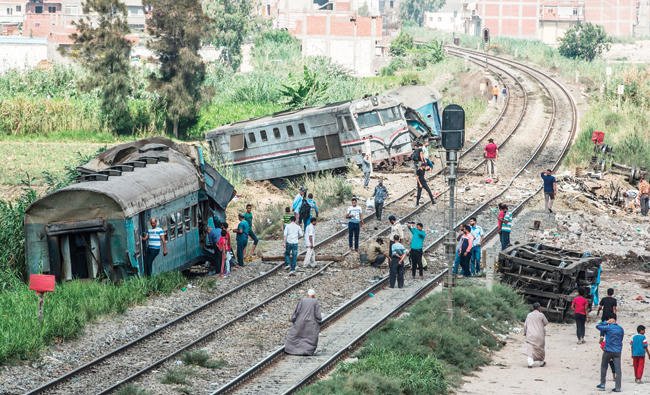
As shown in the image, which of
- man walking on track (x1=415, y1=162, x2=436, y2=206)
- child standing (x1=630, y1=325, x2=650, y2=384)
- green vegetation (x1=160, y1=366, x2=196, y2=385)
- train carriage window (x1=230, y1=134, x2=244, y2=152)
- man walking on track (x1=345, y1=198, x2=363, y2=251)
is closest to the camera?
green vegetation (x1=160, y1=366, x2=196, y2=385)

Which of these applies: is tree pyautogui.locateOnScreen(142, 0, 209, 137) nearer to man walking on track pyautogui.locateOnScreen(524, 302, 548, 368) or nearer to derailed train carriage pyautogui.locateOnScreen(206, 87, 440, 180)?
derailed train carriage pyautogui.locateOnScreen(206, 87, 440, 180)

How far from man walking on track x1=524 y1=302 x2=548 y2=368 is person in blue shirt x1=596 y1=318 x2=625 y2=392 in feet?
5.16

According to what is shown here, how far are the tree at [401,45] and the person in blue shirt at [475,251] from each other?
8018cm

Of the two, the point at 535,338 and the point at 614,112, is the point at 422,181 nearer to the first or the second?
the point at 535,338

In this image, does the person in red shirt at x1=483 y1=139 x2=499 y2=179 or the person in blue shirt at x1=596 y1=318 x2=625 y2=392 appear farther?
the person in red shirt at x1=483 y1=139 x2=499 y2=179

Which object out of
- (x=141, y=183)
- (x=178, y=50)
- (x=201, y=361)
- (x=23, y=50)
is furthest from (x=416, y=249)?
(x=23, y=50)

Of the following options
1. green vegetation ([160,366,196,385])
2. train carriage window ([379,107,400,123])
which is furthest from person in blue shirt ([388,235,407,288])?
train carriage window ([379,107,400,123])

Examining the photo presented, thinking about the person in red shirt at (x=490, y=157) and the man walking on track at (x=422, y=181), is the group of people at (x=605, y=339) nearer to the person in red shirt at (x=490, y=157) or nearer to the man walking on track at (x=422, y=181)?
the man walking on track at (x=422, y=181)

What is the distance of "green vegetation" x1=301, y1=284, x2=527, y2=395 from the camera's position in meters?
18.9

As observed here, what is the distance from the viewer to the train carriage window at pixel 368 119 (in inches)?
1730

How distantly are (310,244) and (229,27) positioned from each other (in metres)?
81.9

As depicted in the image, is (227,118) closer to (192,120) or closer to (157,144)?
(192,120)

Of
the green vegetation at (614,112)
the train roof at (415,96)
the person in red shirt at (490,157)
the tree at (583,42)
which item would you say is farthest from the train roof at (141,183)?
the tree at (583,42)

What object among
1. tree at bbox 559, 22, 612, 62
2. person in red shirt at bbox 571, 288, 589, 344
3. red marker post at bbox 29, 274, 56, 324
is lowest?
tree at bbox 559, 22, 612, 62
